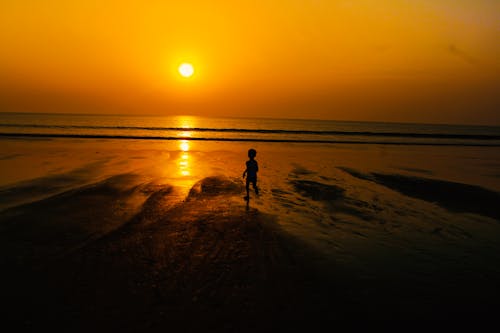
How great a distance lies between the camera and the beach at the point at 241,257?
15.3ft

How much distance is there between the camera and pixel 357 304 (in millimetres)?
4996

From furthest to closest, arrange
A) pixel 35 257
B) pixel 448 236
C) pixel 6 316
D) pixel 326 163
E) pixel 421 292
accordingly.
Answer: pixel 326 163
pixel 448 236
pixel 35 257
pixel 421 292
pixel 6 316

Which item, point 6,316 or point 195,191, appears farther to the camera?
point 195,191

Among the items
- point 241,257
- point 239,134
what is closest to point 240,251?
point 241,257

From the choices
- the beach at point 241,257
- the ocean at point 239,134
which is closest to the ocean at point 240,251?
the beach at point 241,257

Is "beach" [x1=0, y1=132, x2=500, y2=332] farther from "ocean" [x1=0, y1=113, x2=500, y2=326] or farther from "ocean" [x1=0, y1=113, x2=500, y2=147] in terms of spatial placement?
"ocean" [x1=0, y1=113, x2=500, y2=147]

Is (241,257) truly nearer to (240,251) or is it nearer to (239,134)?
(240,251)

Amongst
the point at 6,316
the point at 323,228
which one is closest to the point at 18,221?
the point at 6,316

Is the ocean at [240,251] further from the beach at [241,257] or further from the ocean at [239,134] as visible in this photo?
the ocean at [239,134]

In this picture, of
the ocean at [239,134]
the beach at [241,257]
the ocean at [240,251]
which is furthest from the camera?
the ocean at [239,134]

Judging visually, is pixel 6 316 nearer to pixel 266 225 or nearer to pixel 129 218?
pixel 129 218

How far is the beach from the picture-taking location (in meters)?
4.65

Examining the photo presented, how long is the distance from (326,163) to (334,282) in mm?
18336

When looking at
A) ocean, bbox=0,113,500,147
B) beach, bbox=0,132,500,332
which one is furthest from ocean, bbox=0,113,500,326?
ocean, bbox=0,113,500,147
